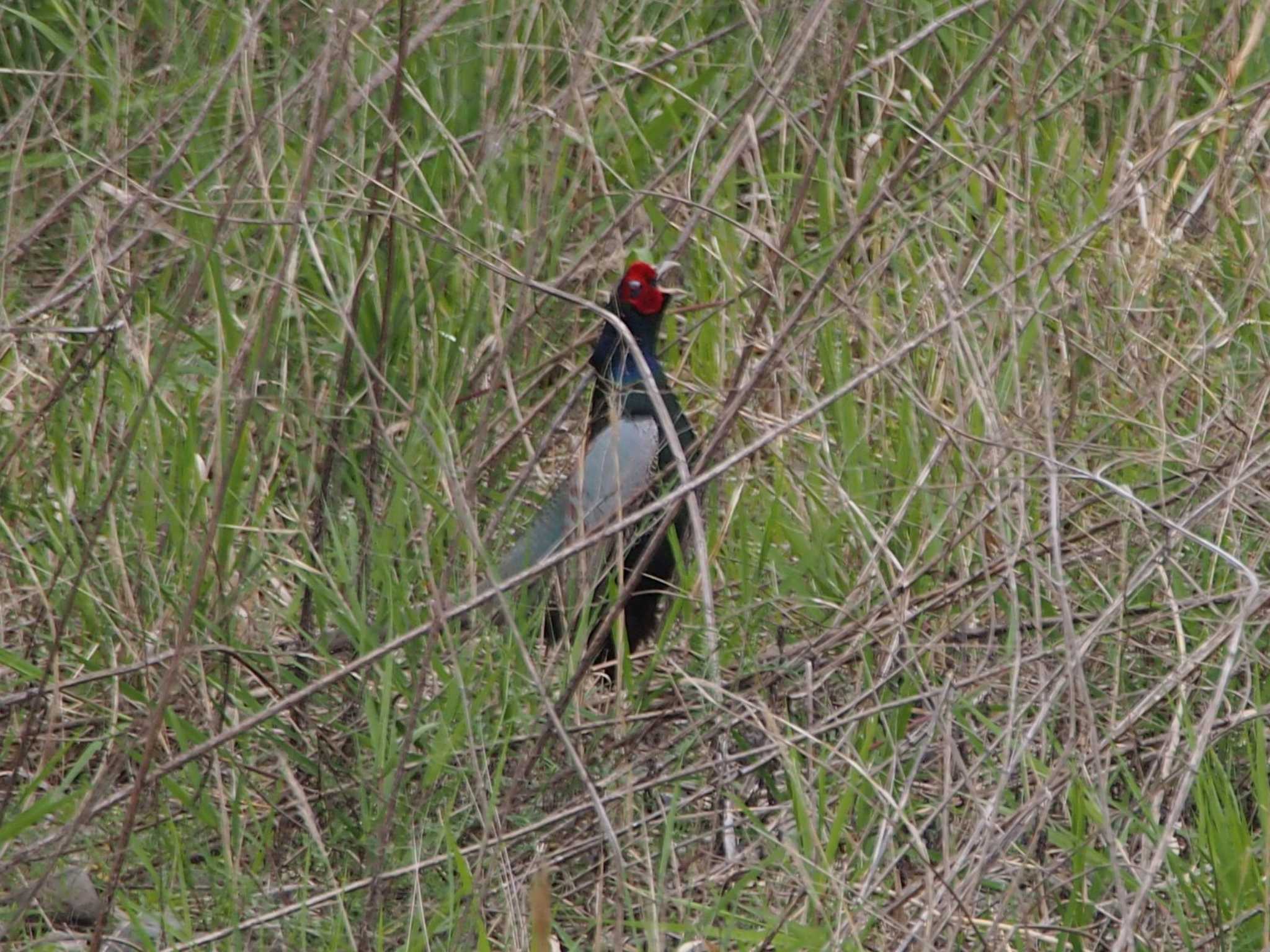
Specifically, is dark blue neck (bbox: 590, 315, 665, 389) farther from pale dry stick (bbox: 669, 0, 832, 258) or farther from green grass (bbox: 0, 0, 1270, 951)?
pale dry stick (bbox: 669, 0, 832, 258)

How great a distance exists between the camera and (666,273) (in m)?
3.83

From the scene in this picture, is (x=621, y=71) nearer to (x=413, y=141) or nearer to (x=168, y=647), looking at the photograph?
(x=413, y=141)

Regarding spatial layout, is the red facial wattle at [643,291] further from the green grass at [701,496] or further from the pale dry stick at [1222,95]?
the pale dry stick at [1222,95]

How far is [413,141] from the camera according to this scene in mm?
3732

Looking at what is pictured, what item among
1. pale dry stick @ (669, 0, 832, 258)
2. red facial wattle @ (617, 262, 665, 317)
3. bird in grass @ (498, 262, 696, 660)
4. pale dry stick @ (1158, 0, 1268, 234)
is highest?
pale dry stick @ (669, 0, 832, 258)

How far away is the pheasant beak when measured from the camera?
3672 millimetres

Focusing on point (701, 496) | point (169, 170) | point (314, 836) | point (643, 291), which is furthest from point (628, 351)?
point (314, 836)

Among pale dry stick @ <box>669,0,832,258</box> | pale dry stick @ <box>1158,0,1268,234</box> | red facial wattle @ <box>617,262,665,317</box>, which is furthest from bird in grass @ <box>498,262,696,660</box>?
pale dry stick @ <box>1158,0,1268,234</box>

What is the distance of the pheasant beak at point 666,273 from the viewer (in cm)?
367

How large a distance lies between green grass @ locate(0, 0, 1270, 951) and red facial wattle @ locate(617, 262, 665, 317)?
10 cm

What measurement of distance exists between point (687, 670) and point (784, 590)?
22cm

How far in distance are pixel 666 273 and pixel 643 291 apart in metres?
0.10

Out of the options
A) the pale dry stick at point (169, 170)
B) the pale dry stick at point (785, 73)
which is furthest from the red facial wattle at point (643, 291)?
the pale dry stick at point (169, 170)

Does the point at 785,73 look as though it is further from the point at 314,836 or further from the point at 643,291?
the point at 643,291
